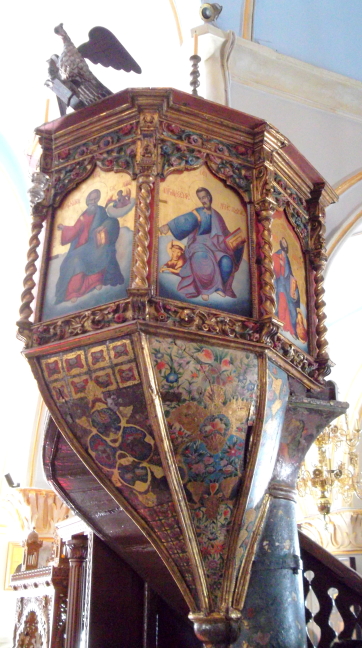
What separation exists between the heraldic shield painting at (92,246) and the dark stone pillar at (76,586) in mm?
1657

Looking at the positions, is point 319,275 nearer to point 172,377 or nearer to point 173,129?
point 173,129

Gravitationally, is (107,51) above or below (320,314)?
above

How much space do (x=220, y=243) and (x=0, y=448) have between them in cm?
852

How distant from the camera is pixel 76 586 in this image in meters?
3.98

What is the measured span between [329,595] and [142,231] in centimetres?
233

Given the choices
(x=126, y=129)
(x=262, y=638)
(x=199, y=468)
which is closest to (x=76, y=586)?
(x=262, y=638)

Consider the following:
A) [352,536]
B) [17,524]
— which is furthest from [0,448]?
[352,536]

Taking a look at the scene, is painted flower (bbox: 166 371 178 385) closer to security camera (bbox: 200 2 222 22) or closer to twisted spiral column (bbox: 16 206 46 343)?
twisted spiral column (bbox: 16 206 46 343)

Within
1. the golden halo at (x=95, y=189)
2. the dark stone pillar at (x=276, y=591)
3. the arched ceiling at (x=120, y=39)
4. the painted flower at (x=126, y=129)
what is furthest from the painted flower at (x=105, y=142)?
the dark stone pillar at (x=276, y=591)

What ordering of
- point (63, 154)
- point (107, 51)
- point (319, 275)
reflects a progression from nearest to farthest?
1. point (63, 154)
2. point (319, 275)
3. point (107, 51)

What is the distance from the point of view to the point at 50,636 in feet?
13.0

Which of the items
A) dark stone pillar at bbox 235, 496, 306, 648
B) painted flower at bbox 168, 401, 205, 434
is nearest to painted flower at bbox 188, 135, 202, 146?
painted flower at bbox 168, 401, 205, 434

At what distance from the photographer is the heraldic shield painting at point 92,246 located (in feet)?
9.97

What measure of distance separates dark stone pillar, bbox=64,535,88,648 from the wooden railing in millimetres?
1262
